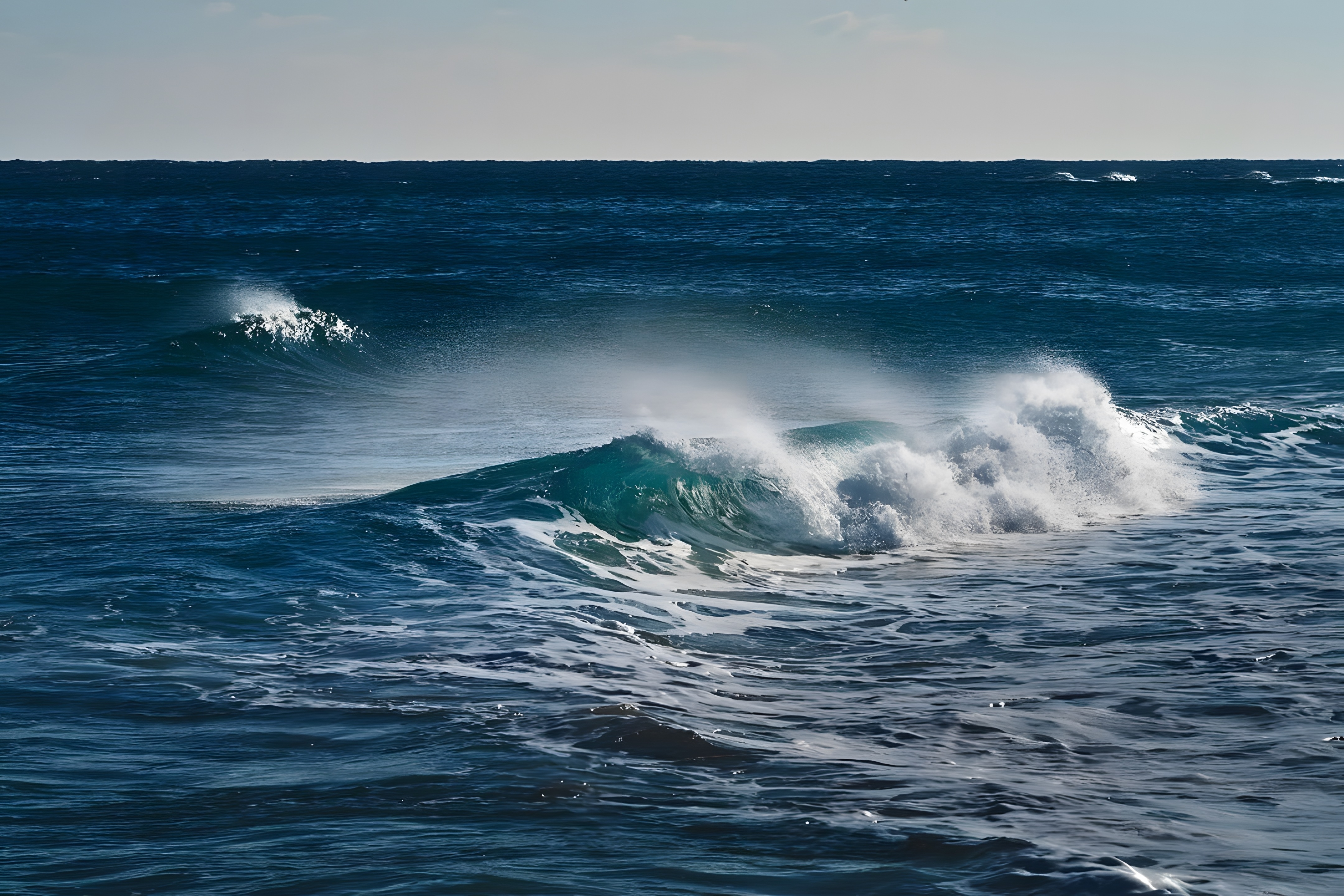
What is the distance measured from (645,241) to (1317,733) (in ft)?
102

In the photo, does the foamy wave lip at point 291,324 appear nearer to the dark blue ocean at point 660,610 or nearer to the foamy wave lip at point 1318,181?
the dark blue ocean at point 660,610

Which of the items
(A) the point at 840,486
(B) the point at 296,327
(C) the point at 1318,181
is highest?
(C) the point at 1318,181

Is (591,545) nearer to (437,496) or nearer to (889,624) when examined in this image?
(437,496)

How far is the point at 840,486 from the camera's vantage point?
10039 mm

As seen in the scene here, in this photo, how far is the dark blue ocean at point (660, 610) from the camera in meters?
3.71

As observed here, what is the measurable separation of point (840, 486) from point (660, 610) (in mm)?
3431

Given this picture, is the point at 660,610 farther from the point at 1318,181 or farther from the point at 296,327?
the point at 1318,181

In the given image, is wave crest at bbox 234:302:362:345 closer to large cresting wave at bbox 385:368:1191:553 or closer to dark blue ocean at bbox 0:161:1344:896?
dark blue ocean at bbox 0:161:1344:896

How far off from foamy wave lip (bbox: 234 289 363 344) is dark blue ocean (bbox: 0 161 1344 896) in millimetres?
150

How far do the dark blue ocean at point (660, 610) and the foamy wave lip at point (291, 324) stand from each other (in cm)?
15

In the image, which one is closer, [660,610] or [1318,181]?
[660,610]

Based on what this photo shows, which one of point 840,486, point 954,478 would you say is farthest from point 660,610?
point 954,478

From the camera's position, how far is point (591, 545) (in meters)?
8.33

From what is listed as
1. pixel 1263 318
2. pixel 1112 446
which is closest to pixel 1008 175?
pixel 1263 318
